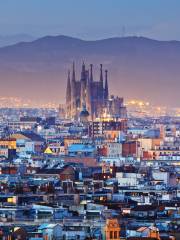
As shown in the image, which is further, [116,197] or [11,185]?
[11,185]

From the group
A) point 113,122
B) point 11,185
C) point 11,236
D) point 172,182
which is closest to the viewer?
point 11,236

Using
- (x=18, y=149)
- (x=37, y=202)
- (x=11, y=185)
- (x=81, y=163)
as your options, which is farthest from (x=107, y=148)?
(x=37, y=202)

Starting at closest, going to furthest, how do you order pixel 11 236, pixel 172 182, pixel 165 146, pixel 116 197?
pixel 11 236 → pixel 116 197 → pixel 172 182 → pixel 165 146

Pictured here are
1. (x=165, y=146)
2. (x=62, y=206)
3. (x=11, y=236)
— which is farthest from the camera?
(x=165, y=146)

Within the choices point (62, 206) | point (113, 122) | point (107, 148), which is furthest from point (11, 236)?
point (113, 122)

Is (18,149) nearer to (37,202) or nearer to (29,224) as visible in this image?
(37,202)

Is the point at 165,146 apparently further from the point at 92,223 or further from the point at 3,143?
the point at 92,223
